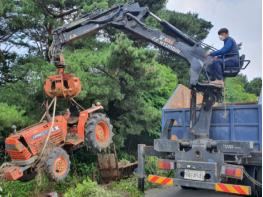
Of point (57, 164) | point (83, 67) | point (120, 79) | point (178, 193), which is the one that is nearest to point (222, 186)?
point (178, 193)

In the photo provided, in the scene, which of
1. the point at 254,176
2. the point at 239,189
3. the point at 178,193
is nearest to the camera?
the point at 239,189

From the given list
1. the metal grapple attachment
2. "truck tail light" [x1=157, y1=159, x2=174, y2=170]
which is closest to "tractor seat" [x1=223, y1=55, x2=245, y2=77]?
"truck tail light" [x1=157, y1=159, x2=174, y2=170]

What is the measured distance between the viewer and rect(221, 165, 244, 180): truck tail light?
706cm

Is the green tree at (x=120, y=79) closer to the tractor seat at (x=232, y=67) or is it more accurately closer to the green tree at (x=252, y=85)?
the tractor seat at (x=232, y=67)

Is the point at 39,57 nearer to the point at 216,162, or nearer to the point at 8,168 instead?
the point at 8,168

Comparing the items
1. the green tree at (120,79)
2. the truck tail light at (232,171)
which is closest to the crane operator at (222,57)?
the truck tail light at (232,171)

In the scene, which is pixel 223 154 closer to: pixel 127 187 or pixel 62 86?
pixel 127 187

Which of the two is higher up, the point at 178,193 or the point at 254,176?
the point at 254,176

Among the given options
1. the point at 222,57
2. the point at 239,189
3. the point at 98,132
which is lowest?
the point at 239,189

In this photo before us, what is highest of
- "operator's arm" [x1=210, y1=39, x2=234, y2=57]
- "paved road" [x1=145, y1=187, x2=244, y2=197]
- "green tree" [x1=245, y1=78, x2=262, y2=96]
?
"green tree" [x1=245, y1=78, x2=262, y2=96]

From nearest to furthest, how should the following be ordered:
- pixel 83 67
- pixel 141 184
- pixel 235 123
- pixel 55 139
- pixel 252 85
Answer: pixel 235 123 → pixel 55 139 → pixel 141 184 → pixel 83 67 → pixel 252 85

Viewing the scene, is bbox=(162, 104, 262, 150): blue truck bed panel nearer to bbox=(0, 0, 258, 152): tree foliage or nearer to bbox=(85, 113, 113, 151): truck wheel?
bbox=(85, 113, 113, 151): truck wheel

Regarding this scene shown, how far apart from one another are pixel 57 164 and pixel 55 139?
607 mm

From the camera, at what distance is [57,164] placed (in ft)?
25.1
